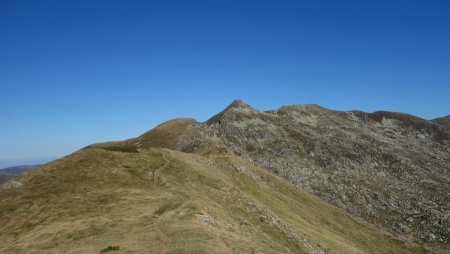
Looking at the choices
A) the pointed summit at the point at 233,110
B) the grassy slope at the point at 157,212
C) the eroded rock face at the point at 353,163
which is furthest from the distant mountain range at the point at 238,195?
the pointed summit at the point at 233,110

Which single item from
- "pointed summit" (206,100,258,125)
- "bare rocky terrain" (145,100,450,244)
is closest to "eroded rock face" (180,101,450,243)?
"bare rocky terrain" (145,100,450,244)

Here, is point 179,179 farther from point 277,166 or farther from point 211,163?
point 277,166

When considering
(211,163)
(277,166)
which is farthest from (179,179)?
(277,166)

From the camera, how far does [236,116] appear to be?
18312 centimetres

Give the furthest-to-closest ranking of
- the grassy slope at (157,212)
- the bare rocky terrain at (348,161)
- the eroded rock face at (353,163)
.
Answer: the eroded rock face at (353,163)
the bare rocky terrain at (348,161)
the grassy slope at (157,212)

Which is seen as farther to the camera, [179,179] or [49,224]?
[179,179]

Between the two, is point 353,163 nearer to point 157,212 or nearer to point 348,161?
point 348,161

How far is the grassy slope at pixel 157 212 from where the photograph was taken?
4316 centimetres

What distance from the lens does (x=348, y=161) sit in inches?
6181

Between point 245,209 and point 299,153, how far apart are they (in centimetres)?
9253

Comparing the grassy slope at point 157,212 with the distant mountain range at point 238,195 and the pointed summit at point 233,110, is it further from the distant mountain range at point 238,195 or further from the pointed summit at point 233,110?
the pointed summit at point 233,110

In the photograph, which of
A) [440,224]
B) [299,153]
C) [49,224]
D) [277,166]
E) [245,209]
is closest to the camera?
[49,224]

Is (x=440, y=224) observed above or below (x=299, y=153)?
below

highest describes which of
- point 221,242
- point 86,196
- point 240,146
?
point 240,146
